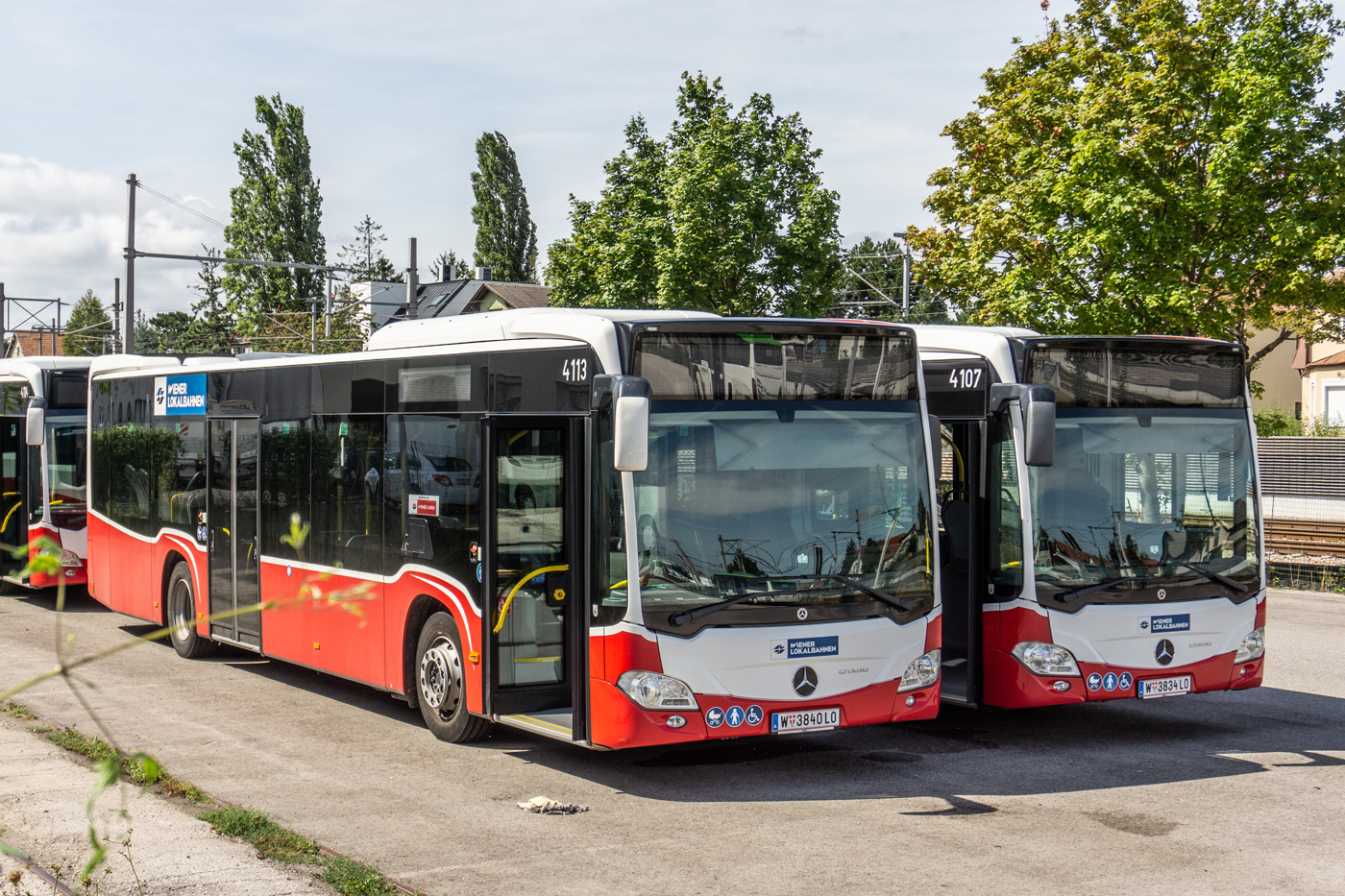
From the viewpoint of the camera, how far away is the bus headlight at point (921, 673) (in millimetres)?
8383

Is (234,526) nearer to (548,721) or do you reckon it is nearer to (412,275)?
(548,721)

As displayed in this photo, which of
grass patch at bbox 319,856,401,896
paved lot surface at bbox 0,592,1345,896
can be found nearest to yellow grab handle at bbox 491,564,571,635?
paved lot surface at bbox 0,592,1345,896

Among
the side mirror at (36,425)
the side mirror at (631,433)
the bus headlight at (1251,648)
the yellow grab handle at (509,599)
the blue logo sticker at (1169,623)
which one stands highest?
the side mirror at (36,425)

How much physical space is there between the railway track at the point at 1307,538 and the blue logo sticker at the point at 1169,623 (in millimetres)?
13486

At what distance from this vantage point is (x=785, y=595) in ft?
26.1

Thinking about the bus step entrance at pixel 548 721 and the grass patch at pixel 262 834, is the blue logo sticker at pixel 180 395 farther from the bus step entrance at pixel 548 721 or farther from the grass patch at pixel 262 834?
the grass patch at pixel 262 834

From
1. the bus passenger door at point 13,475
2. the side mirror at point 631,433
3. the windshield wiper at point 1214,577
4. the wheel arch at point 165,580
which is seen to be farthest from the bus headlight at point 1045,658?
the bus passenger door at point 13,475

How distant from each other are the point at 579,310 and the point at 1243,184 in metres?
17.3

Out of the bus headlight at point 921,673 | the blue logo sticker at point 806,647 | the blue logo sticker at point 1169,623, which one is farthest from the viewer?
the blue logo sticker at point 1169,623

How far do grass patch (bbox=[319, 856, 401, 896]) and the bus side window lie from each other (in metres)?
4.88

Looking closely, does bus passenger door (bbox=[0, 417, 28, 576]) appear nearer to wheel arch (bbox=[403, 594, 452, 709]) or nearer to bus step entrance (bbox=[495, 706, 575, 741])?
wheel arch (bbox=[403, 594, 452, 709])

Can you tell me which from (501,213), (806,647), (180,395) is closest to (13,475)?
(180,395)

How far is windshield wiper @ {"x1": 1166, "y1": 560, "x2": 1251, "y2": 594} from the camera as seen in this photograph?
9.34 metres

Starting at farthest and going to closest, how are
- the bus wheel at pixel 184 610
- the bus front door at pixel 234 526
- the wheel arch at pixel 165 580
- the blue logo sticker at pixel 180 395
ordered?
the wheel arch at pixel 165 580, the bus wheel at pixel 184 610, the blue logo sticker at pixel 180 395, the bus front door at pixel 234 526
